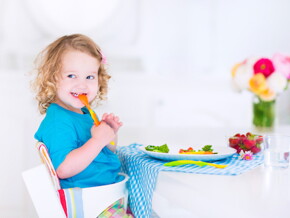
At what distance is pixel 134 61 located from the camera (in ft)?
10.1

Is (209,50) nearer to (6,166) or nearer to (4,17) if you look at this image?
(4,17)

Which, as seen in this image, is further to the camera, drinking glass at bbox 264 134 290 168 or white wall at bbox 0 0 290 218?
white wall at bbox 0 0 290 218

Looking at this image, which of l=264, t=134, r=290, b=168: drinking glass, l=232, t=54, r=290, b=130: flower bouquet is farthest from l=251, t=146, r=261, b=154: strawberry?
l=232, t=54, r=290, b=130: flower bouquet

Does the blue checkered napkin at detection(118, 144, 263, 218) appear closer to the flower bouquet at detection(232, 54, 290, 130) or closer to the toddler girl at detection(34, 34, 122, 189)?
the toddler girl at detection(34, 34, 122, 189)

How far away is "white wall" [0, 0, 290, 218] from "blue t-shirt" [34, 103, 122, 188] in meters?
1.04

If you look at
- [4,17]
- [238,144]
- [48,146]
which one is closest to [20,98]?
[4,17]

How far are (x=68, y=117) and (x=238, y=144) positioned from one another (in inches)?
19.1

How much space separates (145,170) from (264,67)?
1107mm

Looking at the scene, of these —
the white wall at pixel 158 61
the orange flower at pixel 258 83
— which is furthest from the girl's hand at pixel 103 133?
the white wall at pixel 158 61

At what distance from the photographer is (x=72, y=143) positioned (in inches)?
46.8

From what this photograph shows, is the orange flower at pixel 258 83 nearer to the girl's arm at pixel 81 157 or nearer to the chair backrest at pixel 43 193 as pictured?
the girl's arm at pixel 81 157

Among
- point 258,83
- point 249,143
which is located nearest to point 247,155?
point 249,143

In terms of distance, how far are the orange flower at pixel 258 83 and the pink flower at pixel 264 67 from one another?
18mm

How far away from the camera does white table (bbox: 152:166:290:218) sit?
27.5 inches
